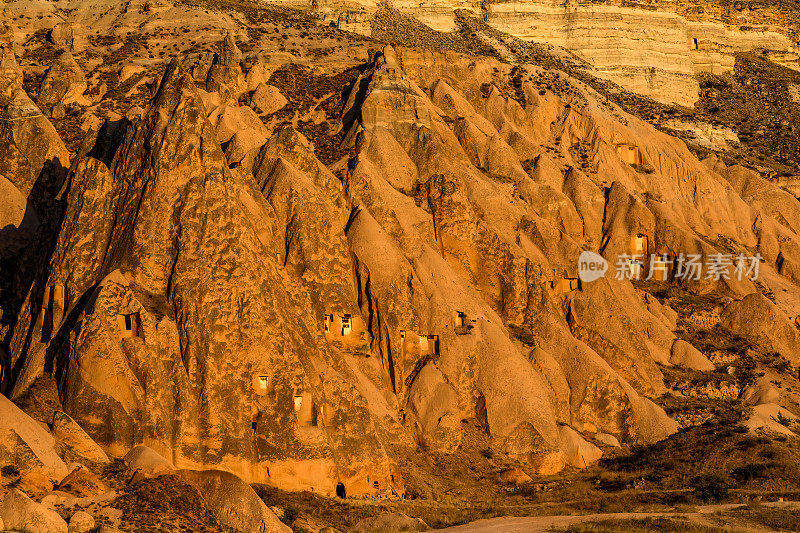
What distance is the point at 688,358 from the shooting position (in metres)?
67.9

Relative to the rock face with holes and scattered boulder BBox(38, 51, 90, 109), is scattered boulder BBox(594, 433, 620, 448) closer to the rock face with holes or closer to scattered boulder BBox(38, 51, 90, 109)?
the rock face with holes

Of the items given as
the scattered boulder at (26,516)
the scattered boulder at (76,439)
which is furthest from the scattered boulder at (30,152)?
the scattered boulder at (26,516)

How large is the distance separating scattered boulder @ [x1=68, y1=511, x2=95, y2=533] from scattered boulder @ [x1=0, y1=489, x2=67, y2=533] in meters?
0.30

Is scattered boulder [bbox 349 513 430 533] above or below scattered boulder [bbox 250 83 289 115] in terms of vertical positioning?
below

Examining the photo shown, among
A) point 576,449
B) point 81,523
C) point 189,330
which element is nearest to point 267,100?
point 576,449

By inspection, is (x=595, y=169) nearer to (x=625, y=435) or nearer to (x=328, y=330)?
(x=625, y=435)

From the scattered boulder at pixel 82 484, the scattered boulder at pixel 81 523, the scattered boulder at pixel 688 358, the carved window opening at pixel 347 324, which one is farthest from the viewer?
the scattered boulder at pixel 688 358

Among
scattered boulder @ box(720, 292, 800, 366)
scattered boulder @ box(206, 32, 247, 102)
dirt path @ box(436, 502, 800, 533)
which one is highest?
scattered boulder @ box(206, 32, 247, 102)

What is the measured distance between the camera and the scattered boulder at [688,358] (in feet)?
222

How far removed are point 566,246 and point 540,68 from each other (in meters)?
27.5

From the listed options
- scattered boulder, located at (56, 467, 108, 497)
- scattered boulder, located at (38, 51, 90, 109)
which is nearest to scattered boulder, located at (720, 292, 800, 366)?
scattered boulder, located at (38, 51, 90, 109)

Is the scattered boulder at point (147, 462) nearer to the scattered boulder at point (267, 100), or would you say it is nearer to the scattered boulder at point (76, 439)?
the scattered boulder at point (76, 439)

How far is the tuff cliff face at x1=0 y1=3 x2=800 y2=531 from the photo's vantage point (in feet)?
158

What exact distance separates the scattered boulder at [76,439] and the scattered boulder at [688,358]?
107 ft
